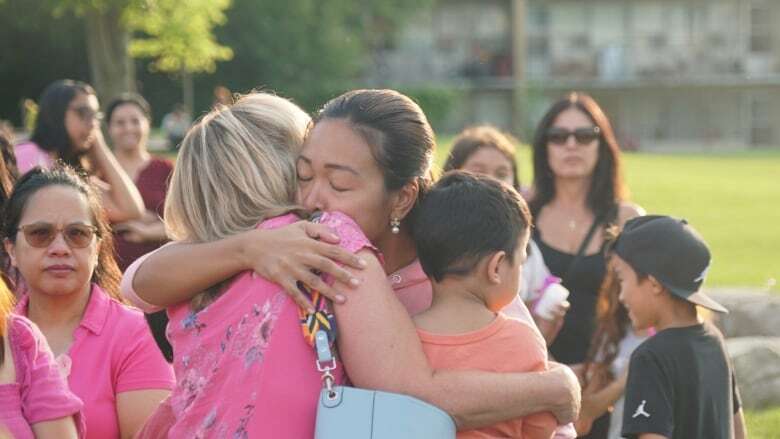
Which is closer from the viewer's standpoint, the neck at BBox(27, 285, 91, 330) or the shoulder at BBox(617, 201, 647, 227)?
the neck at BBox(27, 285, 91, 330)

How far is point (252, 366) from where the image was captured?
9.66ft

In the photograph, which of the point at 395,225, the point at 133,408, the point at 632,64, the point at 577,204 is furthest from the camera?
the point at 632,64

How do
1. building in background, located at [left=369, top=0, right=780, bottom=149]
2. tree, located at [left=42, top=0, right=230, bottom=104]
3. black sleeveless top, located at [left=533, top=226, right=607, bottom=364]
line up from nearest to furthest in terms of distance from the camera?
1. black sleeveless top, located at [left=533, top=226, right=607, bottom=364]
2. tree, located at [left=42, top=0, right=230, bottom=104]
3. building in background, located at [left=369, top=0, right=780, bottom=149]

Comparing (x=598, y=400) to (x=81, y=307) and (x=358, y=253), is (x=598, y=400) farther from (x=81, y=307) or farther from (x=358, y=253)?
(x=358, y=253)

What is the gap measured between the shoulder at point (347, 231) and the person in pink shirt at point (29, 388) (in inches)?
33.5

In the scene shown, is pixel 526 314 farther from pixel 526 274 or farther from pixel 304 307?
pixel 526 274

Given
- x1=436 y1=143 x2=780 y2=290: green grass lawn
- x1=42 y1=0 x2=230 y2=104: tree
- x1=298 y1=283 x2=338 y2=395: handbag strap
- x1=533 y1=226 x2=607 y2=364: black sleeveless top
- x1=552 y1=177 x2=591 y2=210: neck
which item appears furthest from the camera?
x1=42 y1=0 x2=230 y2=104: tree

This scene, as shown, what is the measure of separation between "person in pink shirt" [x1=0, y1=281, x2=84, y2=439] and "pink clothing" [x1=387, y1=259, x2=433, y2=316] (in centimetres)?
85

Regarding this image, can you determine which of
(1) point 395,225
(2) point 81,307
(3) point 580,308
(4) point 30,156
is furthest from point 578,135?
(1) point 395,225

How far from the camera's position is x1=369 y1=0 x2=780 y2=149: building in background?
67.2 meters

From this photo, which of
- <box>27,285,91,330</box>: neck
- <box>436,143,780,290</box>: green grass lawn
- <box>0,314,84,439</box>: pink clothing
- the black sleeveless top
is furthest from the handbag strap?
<box>436,143,780,290</box>: green grass lawn

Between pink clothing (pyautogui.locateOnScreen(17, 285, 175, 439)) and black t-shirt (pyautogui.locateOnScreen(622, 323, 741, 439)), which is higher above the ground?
pink clothing (pyautogui.locateOnScreen(17, 285, 175, 439))

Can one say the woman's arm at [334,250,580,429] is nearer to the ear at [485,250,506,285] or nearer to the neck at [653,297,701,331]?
the ear at [485,250,506,285]

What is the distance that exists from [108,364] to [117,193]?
12.7 feet
